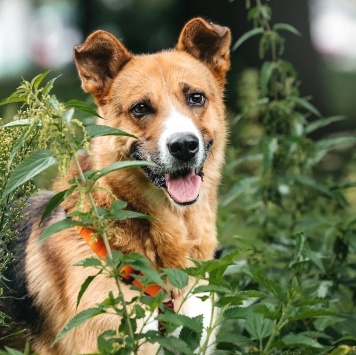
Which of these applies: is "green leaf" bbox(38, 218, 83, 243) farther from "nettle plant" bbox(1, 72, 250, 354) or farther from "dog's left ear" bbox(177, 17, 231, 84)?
"dog's left ear" bbox(177, 17, 231, 84)

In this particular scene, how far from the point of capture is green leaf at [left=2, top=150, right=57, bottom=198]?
3.02 metres

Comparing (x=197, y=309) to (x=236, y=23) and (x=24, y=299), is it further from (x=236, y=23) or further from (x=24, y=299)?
(x=236, y=23)

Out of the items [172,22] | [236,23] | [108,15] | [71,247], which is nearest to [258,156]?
[71,247]

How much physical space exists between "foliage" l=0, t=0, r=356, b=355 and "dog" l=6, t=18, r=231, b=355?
0.15 meters

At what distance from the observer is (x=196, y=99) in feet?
14.9

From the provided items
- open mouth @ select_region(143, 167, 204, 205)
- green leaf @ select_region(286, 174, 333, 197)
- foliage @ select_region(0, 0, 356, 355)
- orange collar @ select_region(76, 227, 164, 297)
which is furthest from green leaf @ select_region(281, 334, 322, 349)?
green leaf @ select_region(286, 174, 333, 197)

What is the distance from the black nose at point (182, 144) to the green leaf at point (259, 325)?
3.23 ft

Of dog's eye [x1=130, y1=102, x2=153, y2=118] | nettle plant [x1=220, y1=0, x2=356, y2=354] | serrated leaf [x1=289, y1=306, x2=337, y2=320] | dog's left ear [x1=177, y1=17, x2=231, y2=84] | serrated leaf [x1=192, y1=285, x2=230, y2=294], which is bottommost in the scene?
nettle plant [x1=220, y1=0, x2=356, y2=354]

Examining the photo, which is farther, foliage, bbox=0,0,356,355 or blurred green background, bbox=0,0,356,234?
blurred green background, bbox=0,0,356,234

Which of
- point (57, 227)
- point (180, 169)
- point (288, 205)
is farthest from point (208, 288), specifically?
point (288, 205)

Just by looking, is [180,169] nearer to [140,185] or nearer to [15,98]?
[140,185]

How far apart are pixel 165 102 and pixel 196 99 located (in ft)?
0.67

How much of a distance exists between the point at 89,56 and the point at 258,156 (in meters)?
1.39

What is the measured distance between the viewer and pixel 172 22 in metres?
14.7
